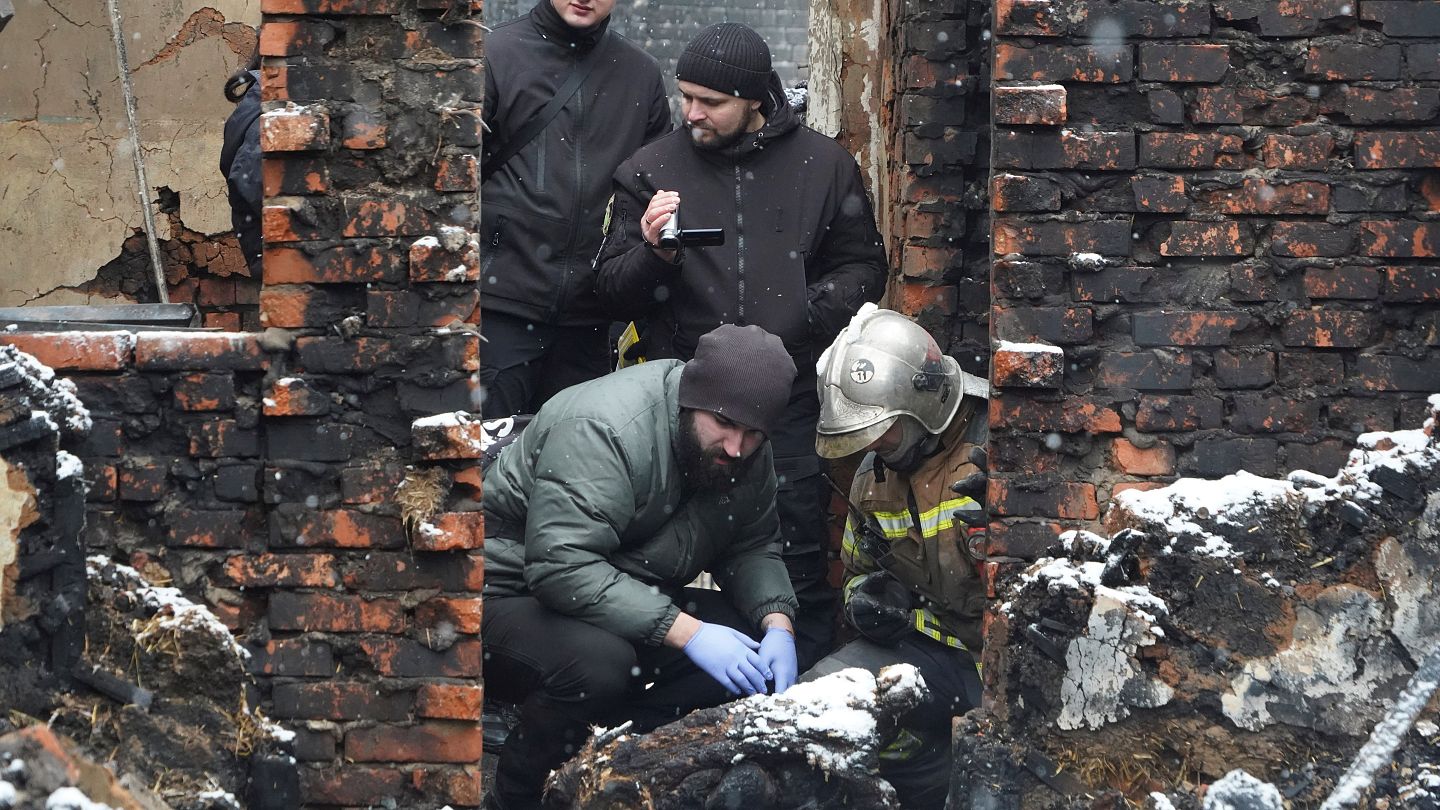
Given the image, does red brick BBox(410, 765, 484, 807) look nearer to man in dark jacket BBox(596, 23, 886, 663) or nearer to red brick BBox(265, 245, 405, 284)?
red brick BBox(265, 245, 405, 284)

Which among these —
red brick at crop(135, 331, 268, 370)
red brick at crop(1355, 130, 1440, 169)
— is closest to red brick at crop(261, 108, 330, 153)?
red brick at crop(135, 331, 268, 370)

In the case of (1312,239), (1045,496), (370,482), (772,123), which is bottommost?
(1045,496)

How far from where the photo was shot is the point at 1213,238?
3260 mm

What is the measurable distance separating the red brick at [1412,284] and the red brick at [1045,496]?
0.83 metres

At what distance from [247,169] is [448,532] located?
123cm

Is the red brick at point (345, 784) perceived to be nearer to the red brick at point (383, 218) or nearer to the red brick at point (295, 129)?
the red brick at point (383, 218)

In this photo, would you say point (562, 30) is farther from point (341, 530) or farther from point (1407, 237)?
point (1407, 237)

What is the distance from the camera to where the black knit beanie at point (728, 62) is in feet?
Result: 13.4

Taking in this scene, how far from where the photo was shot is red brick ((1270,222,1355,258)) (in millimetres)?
3246

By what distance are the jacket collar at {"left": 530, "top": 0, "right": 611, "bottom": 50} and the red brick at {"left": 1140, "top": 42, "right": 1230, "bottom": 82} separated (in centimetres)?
171

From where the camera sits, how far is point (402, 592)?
125 inches

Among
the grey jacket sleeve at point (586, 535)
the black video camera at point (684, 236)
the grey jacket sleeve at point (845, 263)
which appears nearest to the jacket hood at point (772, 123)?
the grey jacket sleeve at point (845, 263)

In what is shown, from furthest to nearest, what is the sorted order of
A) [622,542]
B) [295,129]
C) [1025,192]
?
[622,542], [1025,192], [295,129]

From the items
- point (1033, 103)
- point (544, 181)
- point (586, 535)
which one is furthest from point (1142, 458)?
point (544, 181)
